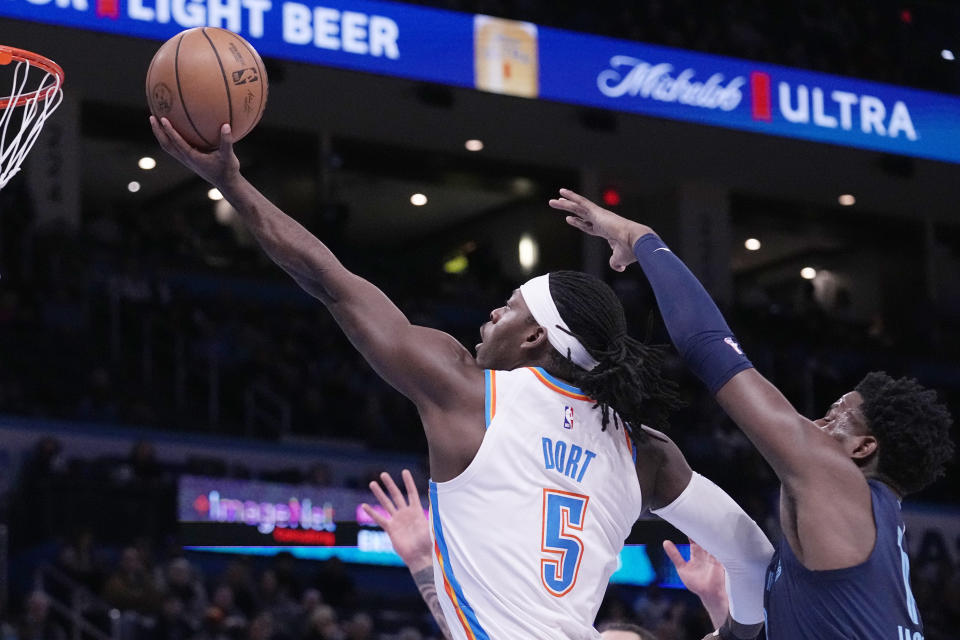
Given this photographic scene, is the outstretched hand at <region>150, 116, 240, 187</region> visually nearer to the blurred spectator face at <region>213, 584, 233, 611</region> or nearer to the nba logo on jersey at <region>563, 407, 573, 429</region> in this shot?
the nba logo on jersey at <region>563, 407, 573, 429</region>

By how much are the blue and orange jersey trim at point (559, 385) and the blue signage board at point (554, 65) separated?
11.7 meters

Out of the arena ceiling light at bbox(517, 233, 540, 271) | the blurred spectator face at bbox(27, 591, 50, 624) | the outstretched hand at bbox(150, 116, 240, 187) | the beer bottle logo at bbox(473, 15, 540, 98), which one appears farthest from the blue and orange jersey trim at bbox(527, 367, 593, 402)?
the arena ceiling light at bbox(517, 233, 540, 271)

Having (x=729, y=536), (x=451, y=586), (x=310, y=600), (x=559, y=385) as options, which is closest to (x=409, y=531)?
(x=451, y=586)

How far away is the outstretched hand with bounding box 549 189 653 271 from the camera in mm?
3469

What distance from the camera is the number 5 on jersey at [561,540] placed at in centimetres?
320

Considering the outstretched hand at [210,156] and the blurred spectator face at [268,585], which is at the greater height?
the outstretched hand at [210,156]

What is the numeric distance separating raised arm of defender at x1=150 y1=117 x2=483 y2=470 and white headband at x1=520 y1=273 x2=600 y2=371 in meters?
0.19

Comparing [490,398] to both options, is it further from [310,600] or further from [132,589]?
[310,600]

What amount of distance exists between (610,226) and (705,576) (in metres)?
0.99

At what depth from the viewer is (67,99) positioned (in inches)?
696

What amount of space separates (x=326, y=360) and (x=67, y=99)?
4640 millimetres

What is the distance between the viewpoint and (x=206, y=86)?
3545mm

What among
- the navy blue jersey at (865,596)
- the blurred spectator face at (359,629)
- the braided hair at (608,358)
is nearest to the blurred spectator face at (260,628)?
the blurred spectator face at (359,629)

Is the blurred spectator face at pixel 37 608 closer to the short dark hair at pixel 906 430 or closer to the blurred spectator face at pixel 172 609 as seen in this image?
the blurred spectator face at pixel 172 609
